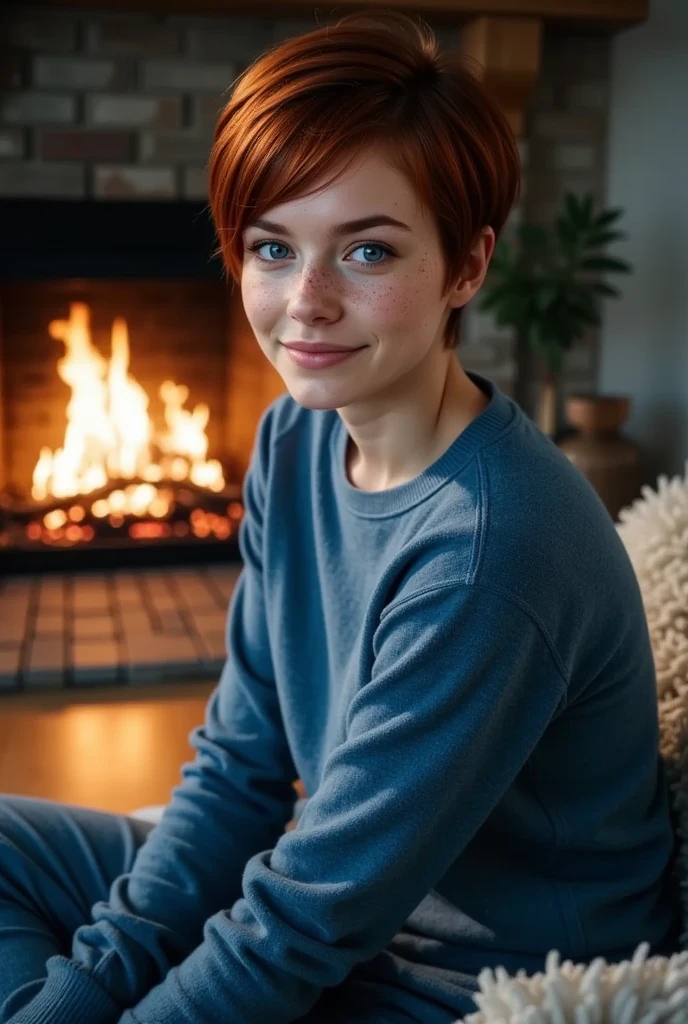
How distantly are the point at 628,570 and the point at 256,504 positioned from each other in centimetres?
42

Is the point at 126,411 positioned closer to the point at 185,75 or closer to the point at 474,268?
the point at 185,75

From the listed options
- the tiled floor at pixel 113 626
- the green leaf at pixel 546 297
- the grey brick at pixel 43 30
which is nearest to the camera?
the tiled floor at pixel 113 626

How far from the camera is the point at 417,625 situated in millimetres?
898

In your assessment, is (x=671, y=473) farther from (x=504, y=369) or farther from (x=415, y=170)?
(x=415, y=170)

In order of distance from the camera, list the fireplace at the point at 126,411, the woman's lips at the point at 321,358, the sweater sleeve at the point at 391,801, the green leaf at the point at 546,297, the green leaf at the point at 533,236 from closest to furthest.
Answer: the sweater sleeve at the point at 391,801 < the woman's lips at the point at 321,358 < the green leaf at the point at 546,297 < the green leaf at the point at 533,236 < the fireplace at the point at 126,411

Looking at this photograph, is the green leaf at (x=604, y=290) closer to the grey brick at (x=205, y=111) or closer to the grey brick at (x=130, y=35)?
the grey brick at (x=205, y=111)

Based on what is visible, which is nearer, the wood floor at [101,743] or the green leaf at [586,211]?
the wood floor at [101,743]

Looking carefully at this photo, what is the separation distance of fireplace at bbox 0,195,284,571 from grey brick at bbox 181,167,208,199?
0.10 m

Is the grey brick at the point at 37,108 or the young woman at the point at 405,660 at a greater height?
the grey brick at the point at 37,108

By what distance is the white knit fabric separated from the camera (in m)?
0.72

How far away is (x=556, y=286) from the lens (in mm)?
2965

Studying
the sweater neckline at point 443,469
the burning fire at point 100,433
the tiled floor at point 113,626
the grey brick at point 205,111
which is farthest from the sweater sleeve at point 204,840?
the burning fire at point 100,433

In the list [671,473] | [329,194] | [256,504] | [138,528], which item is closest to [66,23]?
[138,528]

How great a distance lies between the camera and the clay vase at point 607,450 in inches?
119
